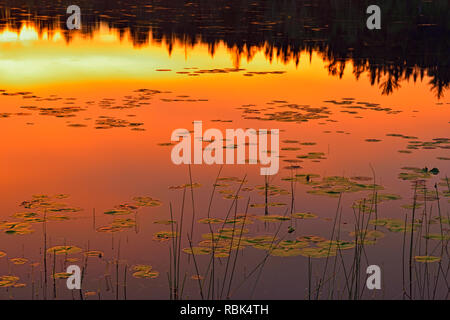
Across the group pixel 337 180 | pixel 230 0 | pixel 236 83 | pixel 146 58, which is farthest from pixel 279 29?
pixel 337 180

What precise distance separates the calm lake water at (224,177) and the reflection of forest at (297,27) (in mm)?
211

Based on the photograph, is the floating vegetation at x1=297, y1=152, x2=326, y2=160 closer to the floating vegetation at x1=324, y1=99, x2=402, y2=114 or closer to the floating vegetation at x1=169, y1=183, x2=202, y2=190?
the floating vegetation at x1=169, y1=183, x2=202, y2=190

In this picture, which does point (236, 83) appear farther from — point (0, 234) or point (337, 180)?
point (0, 234)

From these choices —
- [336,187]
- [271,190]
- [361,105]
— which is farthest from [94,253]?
[361,105]

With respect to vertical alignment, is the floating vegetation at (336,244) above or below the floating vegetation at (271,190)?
below

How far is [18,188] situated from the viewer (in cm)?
783

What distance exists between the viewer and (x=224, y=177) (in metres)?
8.27

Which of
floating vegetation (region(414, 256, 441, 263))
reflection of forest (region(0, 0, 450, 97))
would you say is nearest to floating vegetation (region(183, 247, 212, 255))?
floating vegetation (region(414, 256, 441, 263))

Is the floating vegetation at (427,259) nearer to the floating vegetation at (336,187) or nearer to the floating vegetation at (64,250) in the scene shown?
the floating vegetation at (336,187)

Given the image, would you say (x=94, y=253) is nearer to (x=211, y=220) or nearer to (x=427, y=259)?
(x=211, y=220)

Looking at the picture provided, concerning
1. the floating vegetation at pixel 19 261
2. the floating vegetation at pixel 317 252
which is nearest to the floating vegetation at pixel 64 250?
the floating vegetation at pixel 19 261

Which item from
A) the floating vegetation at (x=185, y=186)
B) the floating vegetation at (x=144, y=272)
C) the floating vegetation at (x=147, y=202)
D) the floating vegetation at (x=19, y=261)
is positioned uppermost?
the floating vegetation at (x=185, y=186)

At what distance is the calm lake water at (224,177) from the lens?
18.8 feet

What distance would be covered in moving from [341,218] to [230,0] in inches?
1247
